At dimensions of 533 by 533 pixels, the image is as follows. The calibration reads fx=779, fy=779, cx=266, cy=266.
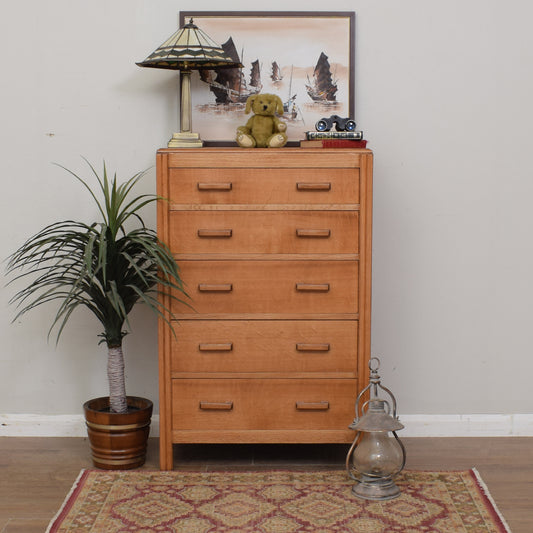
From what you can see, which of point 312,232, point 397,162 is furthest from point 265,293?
point 397,162

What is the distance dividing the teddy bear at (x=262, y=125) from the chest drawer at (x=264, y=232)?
1.12 feet

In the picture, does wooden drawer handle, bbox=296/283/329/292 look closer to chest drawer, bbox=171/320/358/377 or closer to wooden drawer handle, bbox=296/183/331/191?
chest drawer, bbox=171/320/358/377

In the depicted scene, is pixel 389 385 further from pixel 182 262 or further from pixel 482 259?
pixel 182 262

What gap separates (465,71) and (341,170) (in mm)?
839

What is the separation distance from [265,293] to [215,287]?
0.18 meters

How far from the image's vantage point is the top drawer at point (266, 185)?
282cm

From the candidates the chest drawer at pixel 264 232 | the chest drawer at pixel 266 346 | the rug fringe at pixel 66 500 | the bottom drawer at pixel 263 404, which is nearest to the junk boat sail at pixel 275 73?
the chest drawer at pixel 264 232

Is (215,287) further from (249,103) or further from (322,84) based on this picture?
(322,84)

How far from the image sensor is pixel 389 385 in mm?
3355

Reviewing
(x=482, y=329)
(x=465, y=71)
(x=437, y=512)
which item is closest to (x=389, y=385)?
(x=482, y=329)

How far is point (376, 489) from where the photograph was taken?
264 centimetres

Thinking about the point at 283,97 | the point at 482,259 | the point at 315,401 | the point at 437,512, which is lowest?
the point at 437,512

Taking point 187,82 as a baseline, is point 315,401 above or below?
below

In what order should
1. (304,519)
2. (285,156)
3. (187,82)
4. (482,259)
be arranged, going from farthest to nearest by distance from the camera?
1. (482,259)
2. (187,82)
3. (285,156)
4. (304,519)
